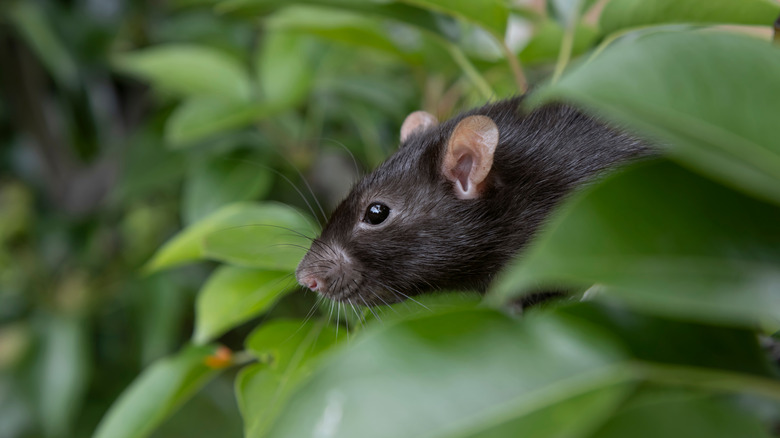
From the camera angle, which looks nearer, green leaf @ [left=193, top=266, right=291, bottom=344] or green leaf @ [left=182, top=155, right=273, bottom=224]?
green leaf @ [left=193, top=266, right=291, bottom=344]

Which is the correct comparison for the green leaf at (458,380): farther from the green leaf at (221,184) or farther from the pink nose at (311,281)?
the green leaf at (221,184)

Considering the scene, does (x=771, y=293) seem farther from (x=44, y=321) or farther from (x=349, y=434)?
(x=44, y=321)

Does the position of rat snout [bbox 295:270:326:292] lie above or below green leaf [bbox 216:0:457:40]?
below

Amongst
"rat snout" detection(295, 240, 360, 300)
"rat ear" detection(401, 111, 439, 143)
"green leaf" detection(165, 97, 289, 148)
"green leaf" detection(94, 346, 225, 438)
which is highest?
"green leaf" detection(165, 97, 289, 148)

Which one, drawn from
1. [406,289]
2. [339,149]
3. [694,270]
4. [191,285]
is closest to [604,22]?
[406,289]

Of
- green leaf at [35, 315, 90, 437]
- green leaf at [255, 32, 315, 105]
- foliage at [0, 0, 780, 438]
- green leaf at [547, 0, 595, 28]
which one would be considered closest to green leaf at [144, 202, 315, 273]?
foliage at [0, 0, 780, 438]

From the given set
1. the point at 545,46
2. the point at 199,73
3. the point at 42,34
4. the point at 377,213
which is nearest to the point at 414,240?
the point at 377,213

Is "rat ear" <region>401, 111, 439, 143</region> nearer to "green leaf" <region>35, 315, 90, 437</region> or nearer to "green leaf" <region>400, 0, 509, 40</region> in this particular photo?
"green leaf" <region>400, 0, 509, 40</region>
